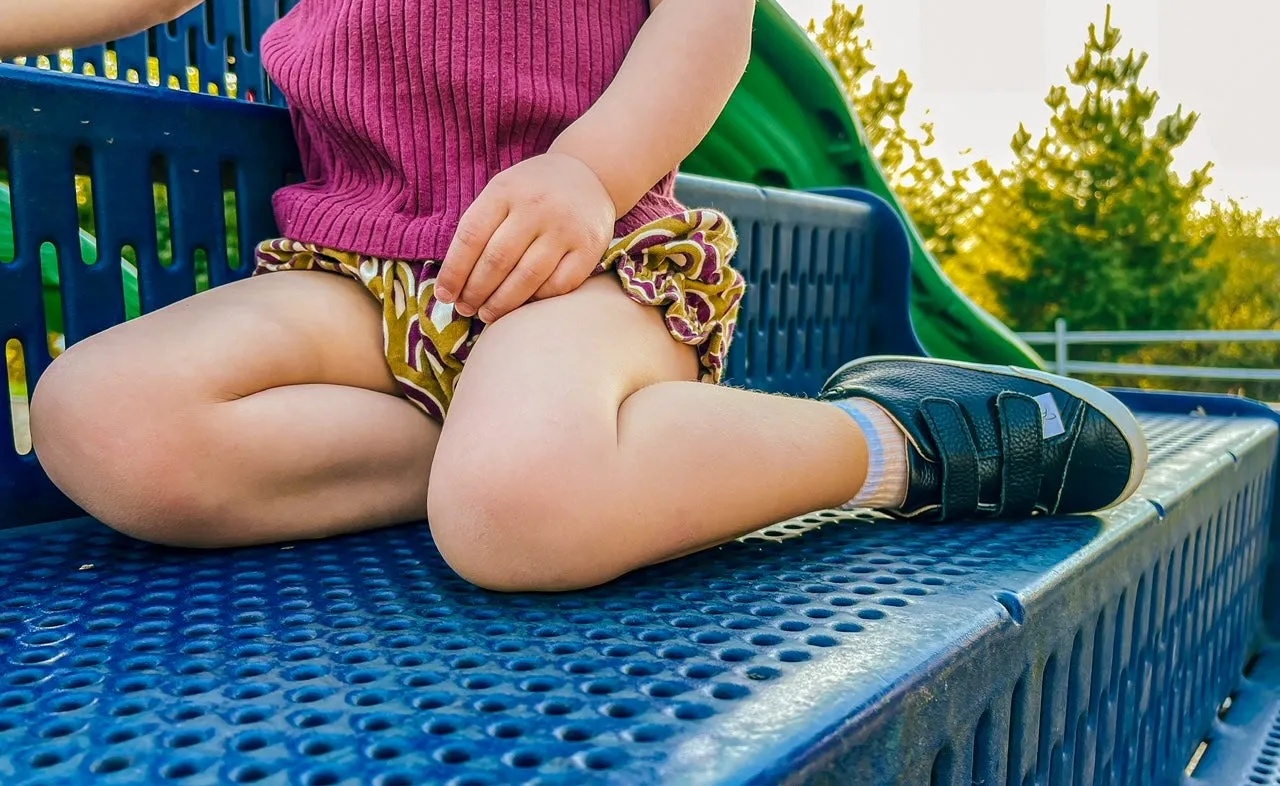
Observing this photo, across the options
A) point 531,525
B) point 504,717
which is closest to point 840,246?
point 531,525

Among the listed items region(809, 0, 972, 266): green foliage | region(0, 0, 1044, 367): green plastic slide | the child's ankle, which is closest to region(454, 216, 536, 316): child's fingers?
the child's ankle

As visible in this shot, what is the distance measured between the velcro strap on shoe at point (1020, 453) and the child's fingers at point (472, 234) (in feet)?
1.35

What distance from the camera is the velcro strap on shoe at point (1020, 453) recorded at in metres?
0.80

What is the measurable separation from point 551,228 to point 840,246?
1.02 m

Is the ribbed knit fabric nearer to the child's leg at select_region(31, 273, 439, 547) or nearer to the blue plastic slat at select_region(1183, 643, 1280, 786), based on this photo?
the child's leg at select_region(31, 273, 439, 547)

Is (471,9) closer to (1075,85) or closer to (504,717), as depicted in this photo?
(504,717)

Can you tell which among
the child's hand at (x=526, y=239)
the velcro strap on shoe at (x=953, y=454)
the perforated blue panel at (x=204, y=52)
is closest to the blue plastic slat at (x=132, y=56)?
the perforated blue panel at (x=204, y=52)

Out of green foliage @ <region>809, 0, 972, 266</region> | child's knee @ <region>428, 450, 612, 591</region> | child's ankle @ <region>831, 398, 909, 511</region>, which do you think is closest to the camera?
child's knee @ <region>428, 450, 612, 591</region>

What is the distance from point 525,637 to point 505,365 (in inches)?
7.7

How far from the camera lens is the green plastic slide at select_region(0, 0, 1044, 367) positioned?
200cm

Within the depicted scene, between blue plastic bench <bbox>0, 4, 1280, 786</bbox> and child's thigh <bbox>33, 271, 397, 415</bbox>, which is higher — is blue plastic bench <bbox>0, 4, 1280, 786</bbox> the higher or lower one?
the lower one

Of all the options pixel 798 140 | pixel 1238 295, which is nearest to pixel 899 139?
pixel 1238 295

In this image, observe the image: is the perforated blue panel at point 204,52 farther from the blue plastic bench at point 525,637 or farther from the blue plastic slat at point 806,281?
the blue plastic slat at point 806,281

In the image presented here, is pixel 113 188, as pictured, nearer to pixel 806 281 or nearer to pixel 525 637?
pixel 525 637
